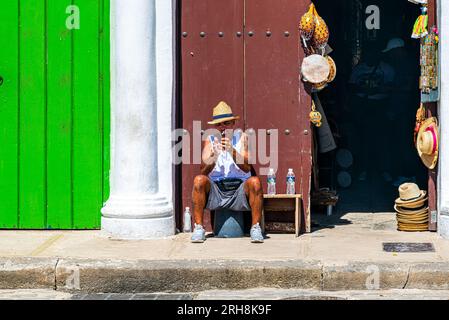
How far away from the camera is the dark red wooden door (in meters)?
9.96

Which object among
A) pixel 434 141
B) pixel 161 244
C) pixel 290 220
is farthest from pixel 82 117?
pixel 434 141

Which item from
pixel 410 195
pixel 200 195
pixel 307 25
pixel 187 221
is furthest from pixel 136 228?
pixel 410 195

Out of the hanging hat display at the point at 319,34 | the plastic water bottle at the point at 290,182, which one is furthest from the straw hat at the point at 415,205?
the hanging hat display at the point at 319,34

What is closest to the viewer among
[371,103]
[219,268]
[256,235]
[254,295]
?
[254,295]

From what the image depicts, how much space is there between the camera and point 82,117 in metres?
10.1

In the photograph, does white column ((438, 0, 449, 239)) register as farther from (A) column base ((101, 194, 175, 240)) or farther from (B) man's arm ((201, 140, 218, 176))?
(A) column base ((101, 194, 175, 240))

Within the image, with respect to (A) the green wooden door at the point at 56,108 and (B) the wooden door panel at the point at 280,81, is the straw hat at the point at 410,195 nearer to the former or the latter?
(B) the wooden door panel at the point at 280,81

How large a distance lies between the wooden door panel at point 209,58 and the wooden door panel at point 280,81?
0.10 metres

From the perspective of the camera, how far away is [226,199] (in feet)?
31.5

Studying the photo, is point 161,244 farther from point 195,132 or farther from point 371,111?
point 371,111

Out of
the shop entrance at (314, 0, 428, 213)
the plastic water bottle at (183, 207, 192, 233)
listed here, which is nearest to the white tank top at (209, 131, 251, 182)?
the plastic water bottle at (183, 207, 192, 233)

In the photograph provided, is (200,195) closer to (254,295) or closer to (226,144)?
(226,144)

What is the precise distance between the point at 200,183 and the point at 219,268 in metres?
1.40

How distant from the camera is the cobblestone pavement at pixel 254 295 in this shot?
26.0ft
